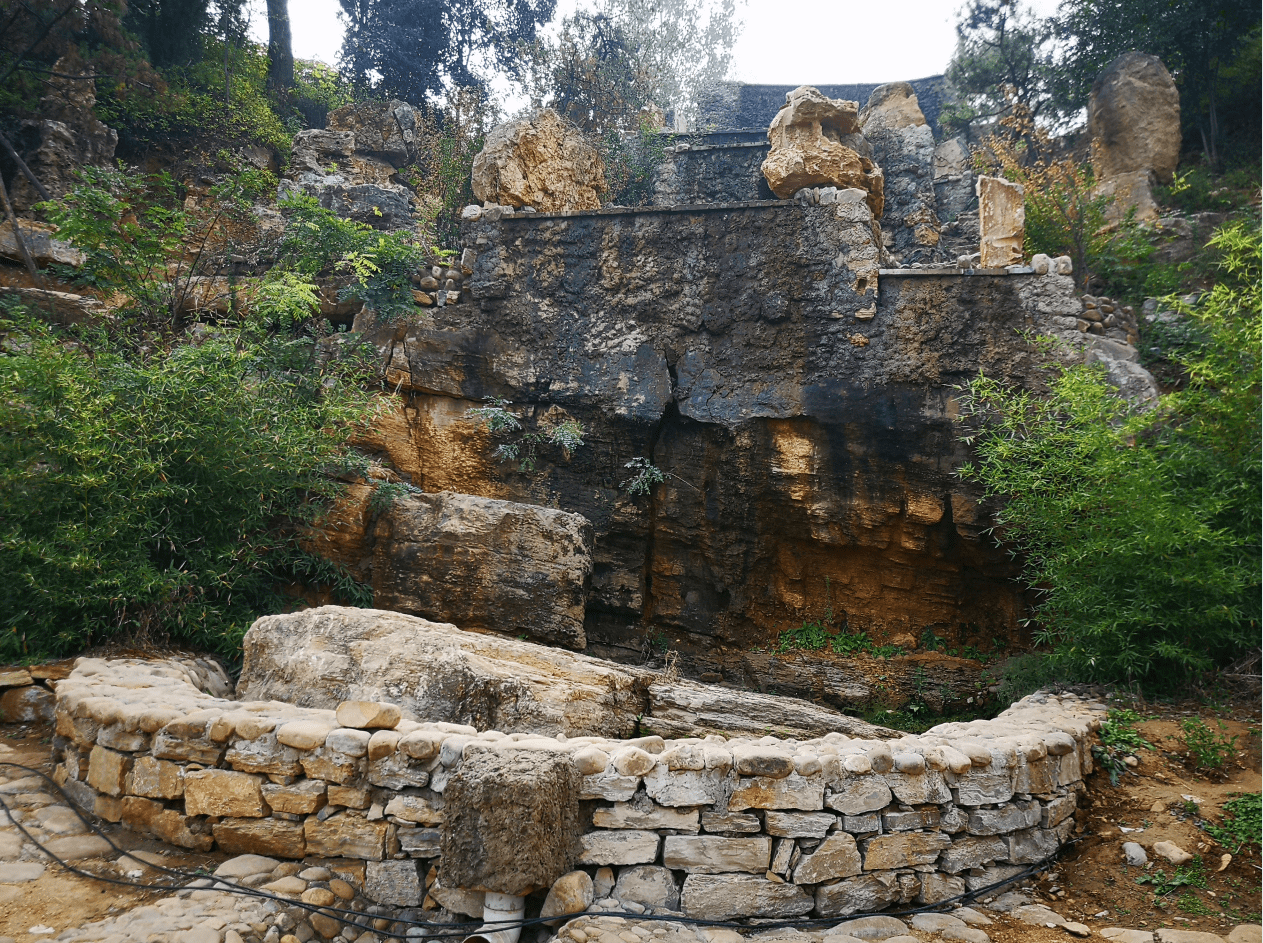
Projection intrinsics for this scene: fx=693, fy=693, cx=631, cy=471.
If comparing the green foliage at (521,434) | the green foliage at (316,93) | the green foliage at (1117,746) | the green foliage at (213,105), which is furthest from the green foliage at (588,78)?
the green foliage at (1117,746)

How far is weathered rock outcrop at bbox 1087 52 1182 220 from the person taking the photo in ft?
31.2

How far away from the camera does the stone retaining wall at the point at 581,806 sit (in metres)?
2.68

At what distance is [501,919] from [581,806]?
0.48 m

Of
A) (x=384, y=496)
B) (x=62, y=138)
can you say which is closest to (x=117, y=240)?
(x=384, y=496)

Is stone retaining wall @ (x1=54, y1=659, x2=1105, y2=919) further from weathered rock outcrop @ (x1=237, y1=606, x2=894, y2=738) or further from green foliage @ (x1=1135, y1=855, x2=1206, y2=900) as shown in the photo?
weathered rock outcrop @ (x1=237, y1=606, x2=894, y2=738)

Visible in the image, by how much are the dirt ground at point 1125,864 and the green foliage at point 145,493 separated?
2.76 feet

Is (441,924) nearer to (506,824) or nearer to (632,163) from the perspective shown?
(506,824)

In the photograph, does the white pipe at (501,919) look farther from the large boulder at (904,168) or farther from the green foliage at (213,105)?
the green foliage at (213,105)

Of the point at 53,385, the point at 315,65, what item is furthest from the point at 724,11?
the point at 53,385

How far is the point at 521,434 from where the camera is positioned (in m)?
7.66

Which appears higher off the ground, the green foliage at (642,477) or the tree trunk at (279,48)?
the tree trunk at (279,48)

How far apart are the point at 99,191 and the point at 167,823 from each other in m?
5.75

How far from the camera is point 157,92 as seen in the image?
975 cm

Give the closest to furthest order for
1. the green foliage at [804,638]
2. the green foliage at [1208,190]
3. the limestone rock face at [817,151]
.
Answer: the green foliage at [804,638]
the limestone rock face at [817,151]
the green foliage at [1208,190]
